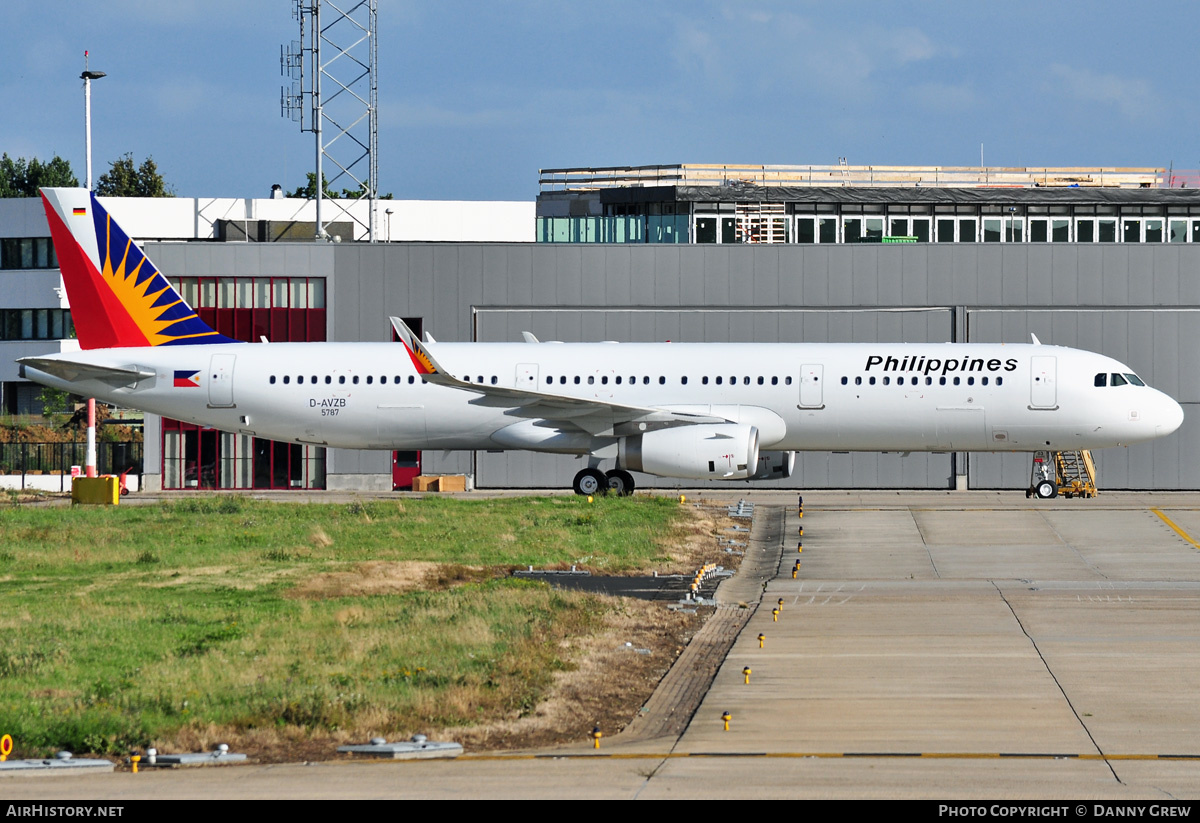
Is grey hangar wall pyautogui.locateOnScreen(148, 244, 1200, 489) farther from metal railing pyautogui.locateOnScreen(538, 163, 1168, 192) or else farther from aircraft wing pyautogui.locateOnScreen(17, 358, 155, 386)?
metal railing pyautogui.locateOnScreen(538, 163, 1168, 192)

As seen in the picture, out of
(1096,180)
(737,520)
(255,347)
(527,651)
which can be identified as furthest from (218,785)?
(1096,180)

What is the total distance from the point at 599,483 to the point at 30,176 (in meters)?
120

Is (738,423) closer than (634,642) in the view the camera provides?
No

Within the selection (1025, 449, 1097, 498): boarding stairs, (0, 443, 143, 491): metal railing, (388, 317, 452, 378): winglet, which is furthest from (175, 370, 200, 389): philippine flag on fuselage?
(1025, 449, 1097, 498): boarding stairs

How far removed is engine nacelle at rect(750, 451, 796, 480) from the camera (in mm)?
38125

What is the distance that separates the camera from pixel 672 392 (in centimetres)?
3809

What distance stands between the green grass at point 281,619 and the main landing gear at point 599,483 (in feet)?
14.0

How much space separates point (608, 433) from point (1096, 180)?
63.2 meters

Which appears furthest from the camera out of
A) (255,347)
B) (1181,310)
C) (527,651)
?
(1181,310)

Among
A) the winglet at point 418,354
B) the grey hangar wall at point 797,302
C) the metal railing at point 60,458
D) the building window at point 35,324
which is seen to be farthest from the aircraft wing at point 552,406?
the building window at point 35,324

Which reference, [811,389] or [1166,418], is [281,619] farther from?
[1166,418]

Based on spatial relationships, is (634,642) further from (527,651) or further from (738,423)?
(738,423)

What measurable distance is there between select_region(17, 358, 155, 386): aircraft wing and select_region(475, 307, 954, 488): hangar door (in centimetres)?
1436

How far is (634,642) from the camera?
18.8m
